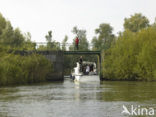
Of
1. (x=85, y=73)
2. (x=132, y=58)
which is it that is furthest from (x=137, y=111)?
(x=85, y=73)

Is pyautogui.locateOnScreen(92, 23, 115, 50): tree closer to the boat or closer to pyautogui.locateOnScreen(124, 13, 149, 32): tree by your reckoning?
pyautogui.locateOnScreen(124, 13, 149, 32): tree

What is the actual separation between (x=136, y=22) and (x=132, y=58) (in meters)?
44.6

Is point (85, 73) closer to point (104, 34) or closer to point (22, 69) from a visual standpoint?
point (22, 69)

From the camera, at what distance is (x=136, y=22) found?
360 feet

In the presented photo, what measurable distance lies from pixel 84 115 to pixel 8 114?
143 inches

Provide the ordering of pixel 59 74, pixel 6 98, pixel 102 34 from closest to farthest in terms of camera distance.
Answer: pixel 6 98 < pixel 59 74 < pixel 102 34

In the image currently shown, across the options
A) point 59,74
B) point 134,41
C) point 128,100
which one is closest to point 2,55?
point 59,74

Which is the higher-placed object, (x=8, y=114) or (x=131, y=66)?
(x=131, y=66)

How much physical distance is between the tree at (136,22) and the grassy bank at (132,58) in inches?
1587

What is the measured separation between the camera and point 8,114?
24.4 metres

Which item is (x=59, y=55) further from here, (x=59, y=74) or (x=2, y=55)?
(x=2, y=55)

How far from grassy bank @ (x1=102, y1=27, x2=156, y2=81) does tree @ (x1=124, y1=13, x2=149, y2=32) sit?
40.3 m

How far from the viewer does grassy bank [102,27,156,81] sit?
63656 millimetres

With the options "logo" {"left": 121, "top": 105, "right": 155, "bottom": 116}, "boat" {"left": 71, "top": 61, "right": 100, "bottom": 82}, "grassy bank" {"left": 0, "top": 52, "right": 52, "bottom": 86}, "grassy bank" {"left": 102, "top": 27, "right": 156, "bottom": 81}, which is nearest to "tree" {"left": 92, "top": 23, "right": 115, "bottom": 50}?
"boat" {"left": 71, "top": 61, "right": 100, "bottom": 82}
